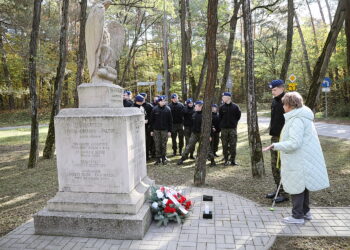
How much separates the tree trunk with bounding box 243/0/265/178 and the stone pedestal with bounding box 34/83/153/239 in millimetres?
3625

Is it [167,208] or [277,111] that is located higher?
[277,111]

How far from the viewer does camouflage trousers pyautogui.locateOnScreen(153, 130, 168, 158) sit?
9834 mm

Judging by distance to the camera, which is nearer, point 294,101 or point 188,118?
point 294,101

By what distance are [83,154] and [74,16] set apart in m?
19.8

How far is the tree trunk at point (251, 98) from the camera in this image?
23.1 feet

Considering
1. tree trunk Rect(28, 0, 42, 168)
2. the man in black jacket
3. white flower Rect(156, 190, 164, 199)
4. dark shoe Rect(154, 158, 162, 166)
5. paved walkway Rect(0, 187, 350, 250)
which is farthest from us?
dark shoe Rect(154, 158, 162, 166)

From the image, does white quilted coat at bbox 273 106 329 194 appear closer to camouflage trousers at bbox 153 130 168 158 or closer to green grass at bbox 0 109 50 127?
camouflage trousers at bbox 153 130 168 158

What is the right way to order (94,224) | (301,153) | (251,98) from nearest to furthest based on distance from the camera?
(94,224) < (301,153) < (251,98)

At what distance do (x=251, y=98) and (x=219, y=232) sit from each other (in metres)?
3.87

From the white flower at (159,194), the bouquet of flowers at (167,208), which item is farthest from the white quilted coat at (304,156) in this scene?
the white flower at (159,194)

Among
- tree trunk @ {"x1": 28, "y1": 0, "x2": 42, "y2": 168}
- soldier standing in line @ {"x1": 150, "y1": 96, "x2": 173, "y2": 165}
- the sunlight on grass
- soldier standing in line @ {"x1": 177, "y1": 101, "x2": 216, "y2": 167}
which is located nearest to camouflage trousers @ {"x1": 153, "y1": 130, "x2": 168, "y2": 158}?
soldier standing in line @ {"x1": 150, "y1": 96, "x2": 173, "y2": 165}

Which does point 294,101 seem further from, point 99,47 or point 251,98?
point 99,47

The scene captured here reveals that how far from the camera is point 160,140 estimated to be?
9.93m

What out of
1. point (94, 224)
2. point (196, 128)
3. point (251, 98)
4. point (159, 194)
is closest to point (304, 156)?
point (159, 194)
